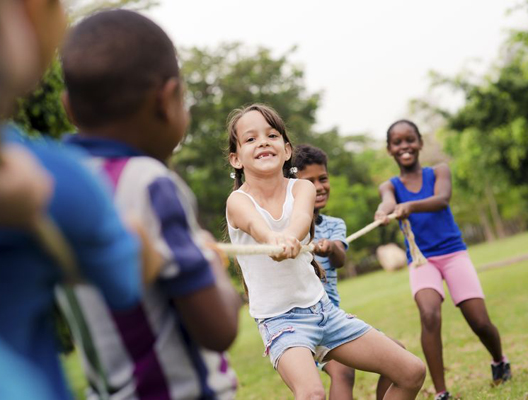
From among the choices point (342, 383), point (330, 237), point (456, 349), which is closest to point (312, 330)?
point (342, 383)

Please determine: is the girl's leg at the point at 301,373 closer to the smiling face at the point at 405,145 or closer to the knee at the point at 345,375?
the knee at the point at 345,375

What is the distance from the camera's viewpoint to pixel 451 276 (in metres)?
5.58

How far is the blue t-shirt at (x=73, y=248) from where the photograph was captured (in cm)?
133

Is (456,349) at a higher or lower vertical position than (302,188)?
lower

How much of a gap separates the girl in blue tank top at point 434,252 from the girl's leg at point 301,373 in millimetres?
2078

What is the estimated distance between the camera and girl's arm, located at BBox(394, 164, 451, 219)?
556 centimetres

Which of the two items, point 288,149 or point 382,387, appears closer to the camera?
point 288,149

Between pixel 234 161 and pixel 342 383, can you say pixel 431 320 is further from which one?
pixel 234 161

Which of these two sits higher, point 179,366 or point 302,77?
point 302,77

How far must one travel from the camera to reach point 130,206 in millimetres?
1693

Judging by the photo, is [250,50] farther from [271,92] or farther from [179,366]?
[179,366]

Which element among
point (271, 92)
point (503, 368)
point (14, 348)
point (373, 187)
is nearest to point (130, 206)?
point (14, 348)

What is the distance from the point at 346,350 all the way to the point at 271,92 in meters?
28.8

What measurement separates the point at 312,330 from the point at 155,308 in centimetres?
192
